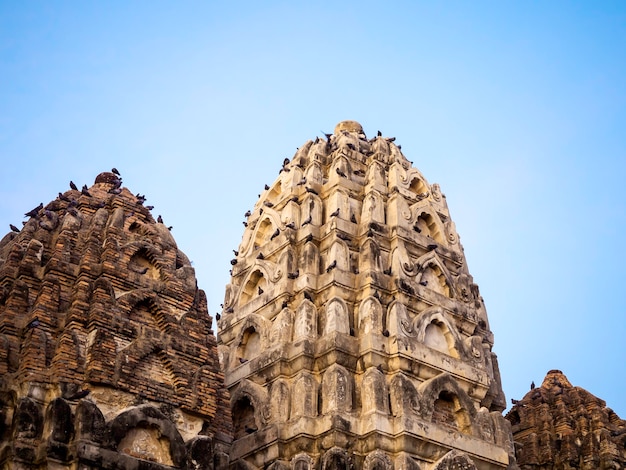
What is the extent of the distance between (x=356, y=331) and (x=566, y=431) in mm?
10375

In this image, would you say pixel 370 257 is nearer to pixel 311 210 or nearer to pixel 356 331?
pixel 356 331

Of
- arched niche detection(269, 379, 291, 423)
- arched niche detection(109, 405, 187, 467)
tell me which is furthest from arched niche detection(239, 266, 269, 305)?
arched niche detection(109, 405, 187, 467)

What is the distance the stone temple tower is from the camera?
2108 cm

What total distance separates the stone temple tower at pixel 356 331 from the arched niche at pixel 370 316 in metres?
0.04

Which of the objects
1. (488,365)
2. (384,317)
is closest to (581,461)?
(488,365)

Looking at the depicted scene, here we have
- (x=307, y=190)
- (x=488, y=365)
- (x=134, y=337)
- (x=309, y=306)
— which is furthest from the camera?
(x=307, y=190)

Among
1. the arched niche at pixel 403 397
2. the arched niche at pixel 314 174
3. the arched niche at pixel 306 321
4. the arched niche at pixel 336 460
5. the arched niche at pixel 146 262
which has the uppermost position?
the arched niche at pixel 314 174

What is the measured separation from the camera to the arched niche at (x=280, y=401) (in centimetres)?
2175

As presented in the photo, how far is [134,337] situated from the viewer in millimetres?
16719

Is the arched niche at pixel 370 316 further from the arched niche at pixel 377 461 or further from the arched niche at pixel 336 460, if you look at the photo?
the arched niche at pixel 336 460

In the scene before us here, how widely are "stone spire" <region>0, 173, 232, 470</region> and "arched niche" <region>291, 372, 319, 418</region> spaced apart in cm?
410

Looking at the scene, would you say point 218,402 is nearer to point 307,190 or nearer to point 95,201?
point 95,201

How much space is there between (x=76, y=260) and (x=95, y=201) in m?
2.27

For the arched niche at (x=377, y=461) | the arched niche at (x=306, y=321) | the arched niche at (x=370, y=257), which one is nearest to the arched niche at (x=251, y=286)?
the arched niche at (x=306, y=321)
